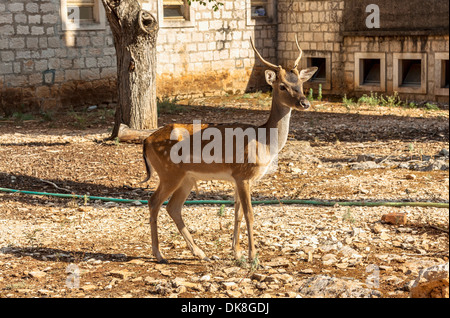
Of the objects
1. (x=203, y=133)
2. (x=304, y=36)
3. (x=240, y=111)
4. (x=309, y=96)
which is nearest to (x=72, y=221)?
(x=203, y=133)

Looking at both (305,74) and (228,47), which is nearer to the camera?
(305,74)

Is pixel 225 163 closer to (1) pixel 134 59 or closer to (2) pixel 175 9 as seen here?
(1) pixel 134 59

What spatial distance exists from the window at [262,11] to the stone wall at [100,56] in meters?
0.14

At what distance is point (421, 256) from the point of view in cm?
606

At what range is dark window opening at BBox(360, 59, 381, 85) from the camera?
60.8ft

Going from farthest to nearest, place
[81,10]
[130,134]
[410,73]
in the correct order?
[410,73] → [81,10] → [130,134]

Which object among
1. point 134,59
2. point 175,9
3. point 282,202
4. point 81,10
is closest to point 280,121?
point 282,202

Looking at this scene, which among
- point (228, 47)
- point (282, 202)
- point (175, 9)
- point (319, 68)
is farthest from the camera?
point (319, 68)

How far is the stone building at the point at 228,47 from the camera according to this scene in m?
15.9

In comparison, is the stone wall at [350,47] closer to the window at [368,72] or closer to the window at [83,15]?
the window at [368,72]

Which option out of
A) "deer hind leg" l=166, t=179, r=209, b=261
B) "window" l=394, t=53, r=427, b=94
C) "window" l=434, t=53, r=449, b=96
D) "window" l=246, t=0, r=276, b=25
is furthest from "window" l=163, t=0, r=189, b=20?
"deer hind leg" l=166, t=179, r=209, b=261

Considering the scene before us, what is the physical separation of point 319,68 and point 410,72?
2769 mm

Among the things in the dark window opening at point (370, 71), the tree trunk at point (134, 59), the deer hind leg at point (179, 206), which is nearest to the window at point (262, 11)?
the dark window opening at point (370, 71)

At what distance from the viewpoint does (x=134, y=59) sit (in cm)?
1208
